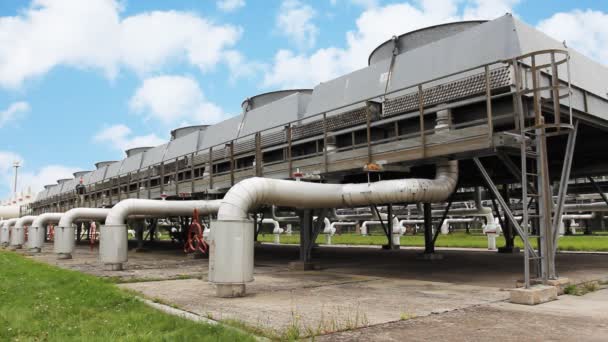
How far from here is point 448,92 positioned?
999cm

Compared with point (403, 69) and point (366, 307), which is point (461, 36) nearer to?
point (403, 69)

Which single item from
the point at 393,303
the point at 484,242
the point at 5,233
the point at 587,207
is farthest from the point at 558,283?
the point at 5,233

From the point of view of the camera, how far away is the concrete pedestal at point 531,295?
7539mm

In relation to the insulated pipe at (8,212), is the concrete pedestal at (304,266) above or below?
below

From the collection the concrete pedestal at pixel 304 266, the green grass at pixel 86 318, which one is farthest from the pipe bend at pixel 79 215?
the green grass at pixel 86 318

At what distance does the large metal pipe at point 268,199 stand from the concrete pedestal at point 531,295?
9.57 ft

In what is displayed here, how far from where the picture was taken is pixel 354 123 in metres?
12.0

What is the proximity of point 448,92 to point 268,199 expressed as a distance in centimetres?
429

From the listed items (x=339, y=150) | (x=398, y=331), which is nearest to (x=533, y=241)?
(x=339, y=150)

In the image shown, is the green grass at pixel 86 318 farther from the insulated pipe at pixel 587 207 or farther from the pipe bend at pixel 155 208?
the insulated pipe at pixel 587 207

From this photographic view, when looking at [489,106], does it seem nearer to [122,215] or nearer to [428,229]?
[428,229]

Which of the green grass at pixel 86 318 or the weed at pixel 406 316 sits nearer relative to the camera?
the green grass at pixel 86 318

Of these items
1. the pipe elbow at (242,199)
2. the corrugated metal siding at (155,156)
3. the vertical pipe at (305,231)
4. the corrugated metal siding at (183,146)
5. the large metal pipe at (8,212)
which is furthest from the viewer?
the large metal pipe at (8,212)

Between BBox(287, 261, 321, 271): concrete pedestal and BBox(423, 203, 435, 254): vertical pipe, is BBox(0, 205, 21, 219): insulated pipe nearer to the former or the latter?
BBox(287, 261, 321, 271): concrete pedestal
